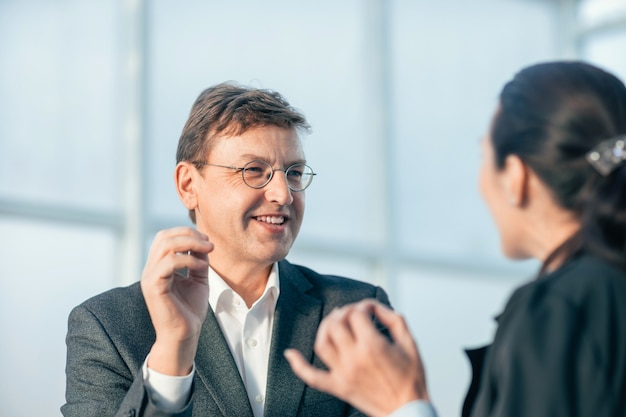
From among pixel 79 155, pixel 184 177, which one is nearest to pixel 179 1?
pixel 79 155

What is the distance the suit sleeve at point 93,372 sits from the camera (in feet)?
7.00

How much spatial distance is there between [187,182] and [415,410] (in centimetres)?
152

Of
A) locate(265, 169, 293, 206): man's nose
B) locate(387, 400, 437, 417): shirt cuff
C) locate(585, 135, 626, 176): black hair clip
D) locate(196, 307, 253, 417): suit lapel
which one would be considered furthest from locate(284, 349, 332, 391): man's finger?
locate(265, 169, 293, 206): man's nose

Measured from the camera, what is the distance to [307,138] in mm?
5148

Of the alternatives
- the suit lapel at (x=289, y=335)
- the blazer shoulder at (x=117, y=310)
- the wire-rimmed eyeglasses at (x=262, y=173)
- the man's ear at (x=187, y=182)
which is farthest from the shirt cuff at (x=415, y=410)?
the man's ear at (x=187, y=182)

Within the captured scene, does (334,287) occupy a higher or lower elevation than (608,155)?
lower

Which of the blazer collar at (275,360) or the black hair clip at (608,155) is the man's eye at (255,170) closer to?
the blazer collar at (275,360)

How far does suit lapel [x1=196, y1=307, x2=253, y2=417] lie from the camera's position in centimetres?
226

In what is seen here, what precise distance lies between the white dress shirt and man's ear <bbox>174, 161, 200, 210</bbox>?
29 cm

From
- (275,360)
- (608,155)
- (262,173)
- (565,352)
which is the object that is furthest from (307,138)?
(565,352)

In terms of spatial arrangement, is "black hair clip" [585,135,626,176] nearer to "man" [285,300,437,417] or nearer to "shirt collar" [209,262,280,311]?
"man" [285,300,437,417]

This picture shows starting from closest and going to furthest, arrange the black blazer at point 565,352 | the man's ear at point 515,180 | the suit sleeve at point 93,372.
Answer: the black blazer at point 565,352
the man's ear at point 515,180
the suit sleeve at point 93,372

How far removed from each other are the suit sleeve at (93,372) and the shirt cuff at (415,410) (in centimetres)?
91

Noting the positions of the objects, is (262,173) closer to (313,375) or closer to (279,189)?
(279,189)
